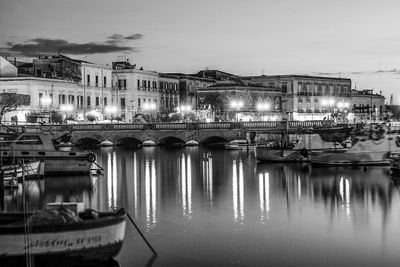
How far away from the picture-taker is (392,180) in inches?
1959

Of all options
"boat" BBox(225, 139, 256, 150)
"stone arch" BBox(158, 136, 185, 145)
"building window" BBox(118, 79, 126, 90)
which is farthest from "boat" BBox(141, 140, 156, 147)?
"building window" BBox(118, 79, 126, 90)

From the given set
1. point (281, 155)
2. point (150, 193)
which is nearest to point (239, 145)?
point (281, 155)

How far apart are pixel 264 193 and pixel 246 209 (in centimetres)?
717

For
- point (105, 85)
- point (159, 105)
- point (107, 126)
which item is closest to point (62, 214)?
point (107, 126)

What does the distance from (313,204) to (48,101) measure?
67.5 meters

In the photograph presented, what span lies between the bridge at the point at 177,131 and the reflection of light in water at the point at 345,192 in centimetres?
4572

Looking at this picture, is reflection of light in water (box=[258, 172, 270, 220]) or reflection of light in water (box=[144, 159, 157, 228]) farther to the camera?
reflection of light in water (box=[258, 172, 270, 220])

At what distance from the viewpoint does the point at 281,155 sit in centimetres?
6644

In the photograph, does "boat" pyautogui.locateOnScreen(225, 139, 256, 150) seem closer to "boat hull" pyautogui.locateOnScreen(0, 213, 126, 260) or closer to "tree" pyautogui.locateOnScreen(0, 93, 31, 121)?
"tree" pyautogui.locateOnScreen(0, 93, 31, 121)

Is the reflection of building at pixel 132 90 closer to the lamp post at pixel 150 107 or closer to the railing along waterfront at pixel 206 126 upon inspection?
the lamp post at pixel 150 107

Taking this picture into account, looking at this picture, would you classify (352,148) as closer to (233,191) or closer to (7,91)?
(233,191)

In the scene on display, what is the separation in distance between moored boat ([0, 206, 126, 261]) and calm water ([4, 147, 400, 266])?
7.93ft

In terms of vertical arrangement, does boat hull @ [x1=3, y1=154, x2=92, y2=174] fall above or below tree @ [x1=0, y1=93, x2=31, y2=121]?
below

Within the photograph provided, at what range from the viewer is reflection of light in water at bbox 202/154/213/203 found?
143 feet
